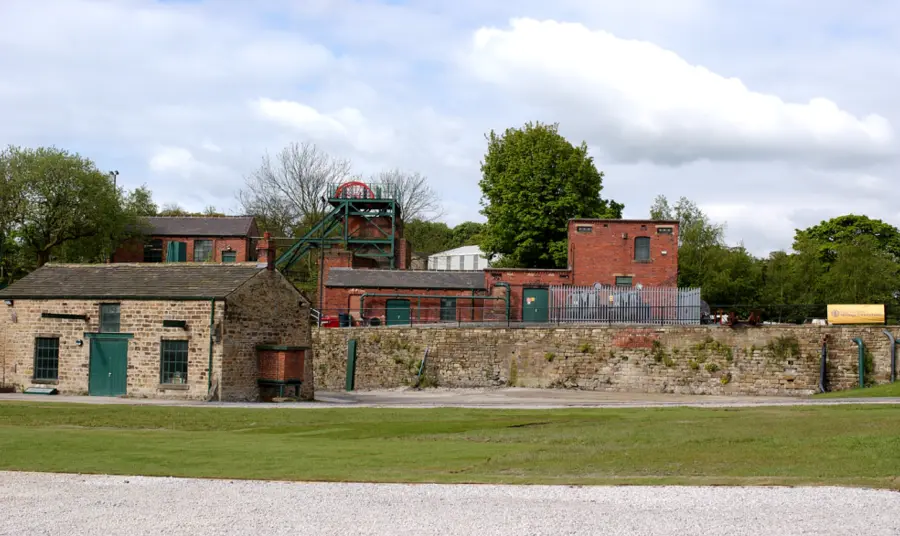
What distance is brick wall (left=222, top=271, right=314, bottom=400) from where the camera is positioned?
2891 cm

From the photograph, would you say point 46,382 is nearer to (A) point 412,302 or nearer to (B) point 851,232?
(A) point 412,302

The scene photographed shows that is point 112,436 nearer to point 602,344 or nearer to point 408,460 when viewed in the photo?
point 408,460

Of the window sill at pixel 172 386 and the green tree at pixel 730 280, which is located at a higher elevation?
the green tree at pixel 730 280

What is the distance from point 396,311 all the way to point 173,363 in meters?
18.5

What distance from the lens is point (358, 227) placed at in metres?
58.3

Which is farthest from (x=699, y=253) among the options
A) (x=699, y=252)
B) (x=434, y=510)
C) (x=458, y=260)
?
(x=434, y=510)

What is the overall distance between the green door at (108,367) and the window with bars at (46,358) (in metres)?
1.55

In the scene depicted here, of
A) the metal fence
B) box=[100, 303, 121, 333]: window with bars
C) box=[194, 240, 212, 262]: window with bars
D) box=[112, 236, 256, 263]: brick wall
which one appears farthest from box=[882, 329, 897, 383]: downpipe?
box=[194, 240, 212, 262]: window with bars

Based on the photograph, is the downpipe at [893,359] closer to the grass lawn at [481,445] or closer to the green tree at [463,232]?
the grass lawn at [481,445]

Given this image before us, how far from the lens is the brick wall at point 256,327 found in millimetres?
28906

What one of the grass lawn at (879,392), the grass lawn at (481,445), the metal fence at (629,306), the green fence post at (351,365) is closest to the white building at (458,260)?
the metal fence at (629,306)

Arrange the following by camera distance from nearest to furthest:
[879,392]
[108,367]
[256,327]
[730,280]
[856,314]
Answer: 1. [879,392]
2. [108,367]
3. [256,327]
4. [856,314]
5. [730,280]

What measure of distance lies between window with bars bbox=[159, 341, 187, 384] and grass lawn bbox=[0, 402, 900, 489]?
5.79 m

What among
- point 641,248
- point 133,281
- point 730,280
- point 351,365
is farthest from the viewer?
point 730,280
